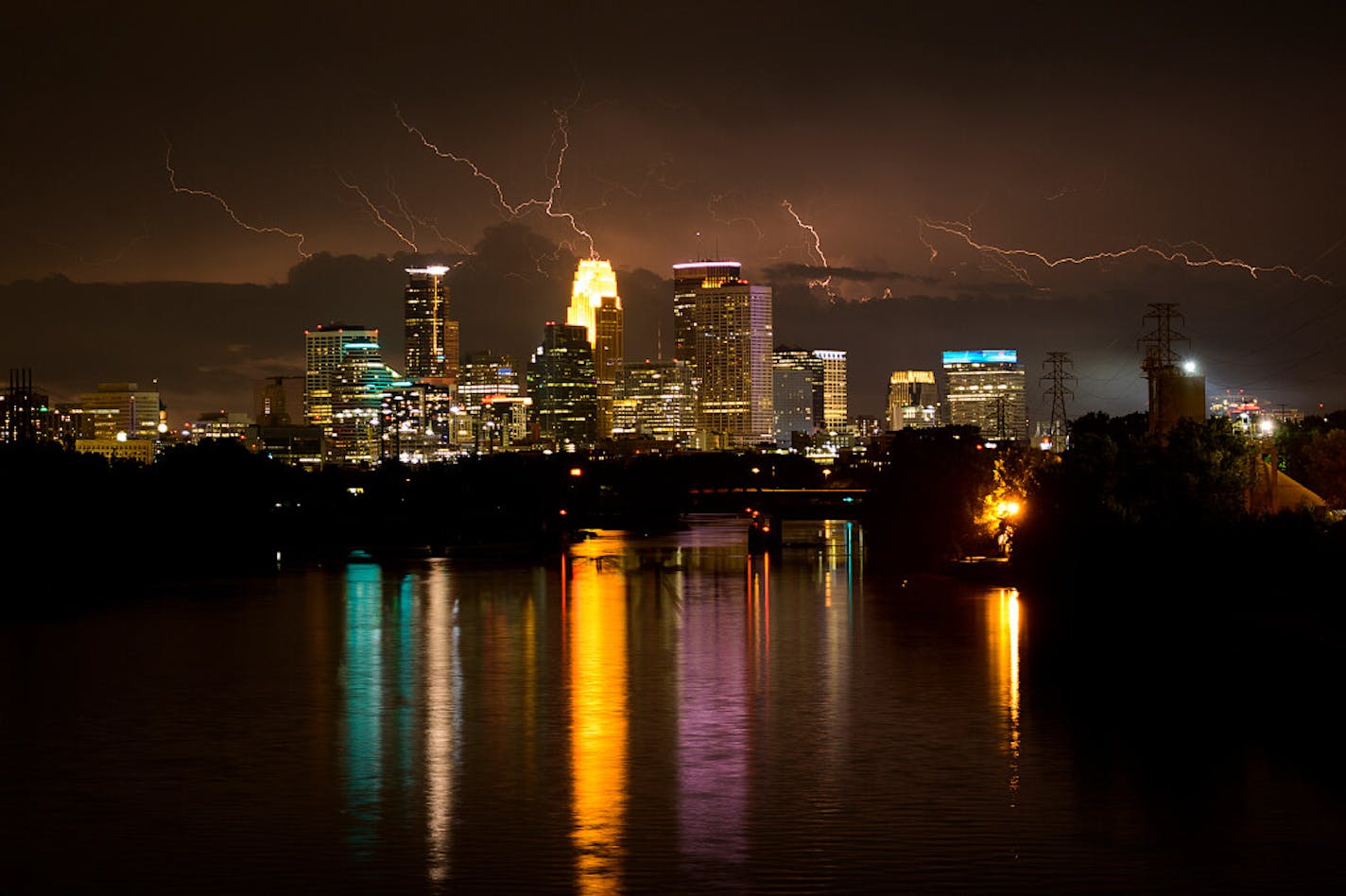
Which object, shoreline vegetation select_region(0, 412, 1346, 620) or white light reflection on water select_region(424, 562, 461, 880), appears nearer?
white light reflection on water select_region(424, 562, 461, 880)

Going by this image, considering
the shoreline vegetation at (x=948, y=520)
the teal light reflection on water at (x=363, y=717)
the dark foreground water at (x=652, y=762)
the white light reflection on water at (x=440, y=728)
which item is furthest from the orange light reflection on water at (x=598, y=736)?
the shoreline vegetation at (x=948, y=520)

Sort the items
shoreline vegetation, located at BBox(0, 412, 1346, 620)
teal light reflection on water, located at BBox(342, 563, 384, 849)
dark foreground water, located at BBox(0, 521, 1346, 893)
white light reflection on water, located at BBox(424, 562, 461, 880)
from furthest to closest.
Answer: shoreline vegetation, located at BBox(0, 412, 1346, 620), teal light reflection on water, located at BBox(342, 563, 384, 849), white light reflection on water, located at BBox(424, 562, 461, 880), dark foreground water, located at BBox(0, 521, 1346, 893)

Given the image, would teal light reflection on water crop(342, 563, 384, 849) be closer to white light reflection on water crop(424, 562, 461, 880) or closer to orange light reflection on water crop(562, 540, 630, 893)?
white light reflection on water crop(424, 562, 461, 880)

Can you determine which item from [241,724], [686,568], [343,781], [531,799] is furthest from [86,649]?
[686,568]

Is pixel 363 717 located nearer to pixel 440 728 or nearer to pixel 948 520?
pixel 440 728

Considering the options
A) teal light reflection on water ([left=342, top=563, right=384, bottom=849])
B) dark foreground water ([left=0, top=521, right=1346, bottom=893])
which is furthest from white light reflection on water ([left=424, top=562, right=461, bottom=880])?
teal light reflection on water ([left=342, top=563, right=384, bottom=849])

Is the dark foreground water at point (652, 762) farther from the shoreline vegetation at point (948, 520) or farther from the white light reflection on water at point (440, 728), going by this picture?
the shoreline vegetation at point (948, 520)

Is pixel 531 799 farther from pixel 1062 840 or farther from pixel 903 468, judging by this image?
pixel 903 468

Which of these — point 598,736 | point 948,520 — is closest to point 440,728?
point 598,736
